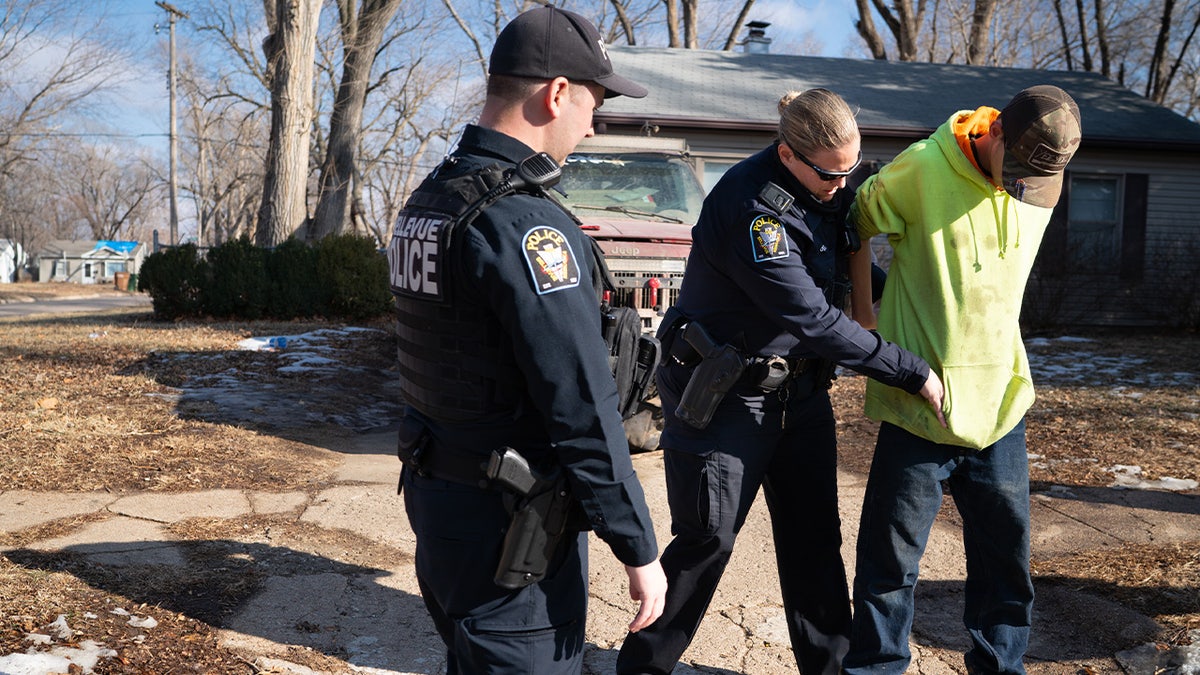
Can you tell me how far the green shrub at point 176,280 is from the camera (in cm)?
1441

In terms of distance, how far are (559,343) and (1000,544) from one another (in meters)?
1.76

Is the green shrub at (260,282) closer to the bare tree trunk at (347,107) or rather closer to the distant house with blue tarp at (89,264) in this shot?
the bare tree trunk at (347,107)

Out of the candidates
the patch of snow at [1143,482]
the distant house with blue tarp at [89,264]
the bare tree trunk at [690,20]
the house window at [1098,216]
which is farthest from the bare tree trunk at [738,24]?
the distant house with blue tarp at [89,264]

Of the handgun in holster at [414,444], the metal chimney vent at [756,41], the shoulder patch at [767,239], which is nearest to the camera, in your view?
the handgun in holster at [414,444]

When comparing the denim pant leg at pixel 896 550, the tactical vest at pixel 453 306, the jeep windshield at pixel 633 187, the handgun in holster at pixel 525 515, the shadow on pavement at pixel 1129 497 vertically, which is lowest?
the shadow on pavement at pixel 1129 497

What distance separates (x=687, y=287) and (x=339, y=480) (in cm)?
343

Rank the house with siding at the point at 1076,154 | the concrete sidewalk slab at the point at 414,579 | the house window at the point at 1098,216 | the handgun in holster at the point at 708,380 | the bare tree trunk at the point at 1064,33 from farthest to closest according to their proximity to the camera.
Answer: the bare tree trunk at the point at 1064,33, the house window at the point at 1098,216, the house with siding at the point at 1076,154, the concrete sidewalk slab at the point at 414,579, the handgun in holster at the point at 708,380

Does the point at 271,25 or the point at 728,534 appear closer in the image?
the point at 728,534

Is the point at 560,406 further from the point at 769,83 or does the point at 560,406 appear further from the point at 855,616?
the point at 769,83

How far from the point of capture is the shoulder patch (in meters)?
2.63

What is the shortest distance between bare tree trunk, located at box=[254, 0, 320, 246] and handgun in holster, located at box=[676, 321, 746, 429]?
1440 centimetres

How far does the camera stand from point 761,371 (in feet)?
9.07

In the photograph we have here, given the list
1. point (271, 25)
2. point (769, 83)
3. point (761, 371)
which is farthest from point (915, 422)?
point (271, 25)

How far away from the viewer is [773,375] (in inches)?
109
